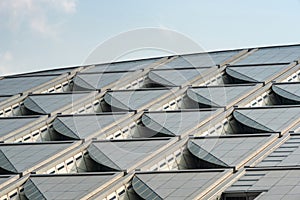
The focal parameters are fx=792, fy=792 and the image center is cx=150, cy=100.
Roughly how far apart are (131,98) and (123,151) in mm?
14615

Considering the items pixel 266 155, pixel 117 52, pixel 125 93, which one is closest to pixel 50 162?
pixel 117 52

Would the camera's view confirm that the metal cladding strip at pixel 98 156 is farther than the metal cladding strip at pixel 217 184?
Yes

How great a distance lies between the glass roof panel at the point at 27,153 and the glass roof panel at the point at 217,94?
14.1 metres

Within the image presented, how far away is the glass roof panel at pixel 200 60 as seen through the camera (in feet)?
258

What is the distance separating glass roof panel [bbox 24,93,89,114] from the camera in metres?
67.0

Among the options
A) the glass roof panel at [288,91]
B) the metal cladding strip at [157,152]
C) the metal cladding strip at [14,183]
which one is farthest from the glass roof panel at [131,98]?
the metal cladding strip at [14,183]

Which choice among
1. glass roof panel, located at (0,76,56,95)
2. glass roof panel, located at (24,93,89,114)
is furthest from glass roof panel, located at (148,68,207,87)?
glass roof panel, located at (0,76,56,95)

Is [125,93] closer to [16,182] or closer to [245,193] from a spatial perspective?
[16,182]

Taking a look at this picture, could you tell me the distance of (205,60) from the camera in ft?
262

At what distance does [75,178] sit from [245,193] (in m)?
10.9

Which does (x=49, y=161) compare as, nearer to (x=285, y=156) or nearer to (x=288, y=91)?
(x=285, y=156)

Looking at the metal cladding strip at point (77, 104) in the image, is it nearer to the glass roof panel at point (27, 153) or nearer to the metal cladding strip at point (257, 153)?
the glass roof panel at point (27, 153)

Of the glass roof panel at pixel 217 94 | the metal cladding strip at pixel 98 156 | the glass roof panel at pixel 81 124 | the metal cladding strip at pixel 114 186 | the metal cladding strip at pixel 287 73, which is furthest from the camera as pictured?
the metal cladding strip at pixel 287 73

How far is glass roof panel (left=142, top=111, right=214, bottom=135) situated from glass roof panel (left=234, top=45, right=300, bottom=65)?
17.9 metres
